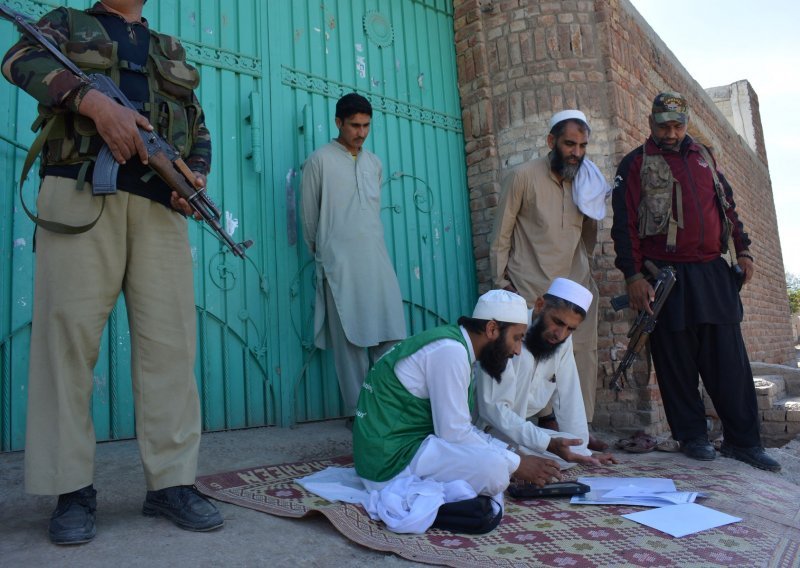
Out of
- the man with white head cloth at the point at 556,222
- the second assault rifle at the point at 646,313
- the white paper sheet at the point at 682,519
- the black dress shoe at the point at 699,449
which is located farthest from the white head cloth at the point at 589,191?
the white paper sheet at the point at 682,519

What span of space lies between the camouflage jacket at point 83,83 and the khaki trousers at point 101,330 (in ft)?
0.49

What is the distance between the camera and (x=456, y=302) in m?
4.63

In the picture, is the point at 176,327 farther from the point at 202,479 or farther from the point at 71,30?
the point at 71,30

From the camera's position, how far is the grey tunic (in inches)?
141

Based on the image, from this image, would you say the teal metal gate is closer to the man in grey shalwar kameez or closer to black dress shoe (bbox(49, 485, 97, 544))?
the man in grey shalwar kameez

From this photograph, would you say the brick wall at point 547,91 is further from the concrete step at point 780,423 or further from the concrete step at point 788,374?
the concrete step at point 788,374

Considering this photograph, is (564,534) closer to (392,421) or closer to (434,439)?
(434,439)

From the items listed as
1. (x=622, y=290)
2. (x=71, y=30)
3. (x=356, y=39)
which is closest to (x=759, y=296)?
(x=622, y=290)

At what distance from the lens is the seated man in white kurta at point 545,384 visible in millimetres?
2926

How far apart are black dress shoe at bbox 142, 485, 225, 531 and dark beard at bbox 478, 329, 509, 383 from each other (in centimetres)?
120

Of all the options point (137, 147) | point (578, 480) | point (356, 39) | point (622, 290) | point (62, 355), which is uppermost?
point (356, 39)

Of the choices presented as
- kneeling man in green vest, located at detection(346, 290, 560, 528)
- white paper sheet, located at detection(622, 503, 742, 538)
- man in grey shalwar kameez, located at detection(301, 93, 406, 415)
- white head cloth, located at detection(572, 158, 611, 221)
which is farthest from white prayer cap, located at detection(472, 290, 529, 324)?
white head cloth, located at detection(572, 158, 611, 221)

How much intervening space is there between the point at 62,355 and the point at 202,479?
0.88 metres

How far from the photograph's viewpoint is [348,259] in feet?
11.9
